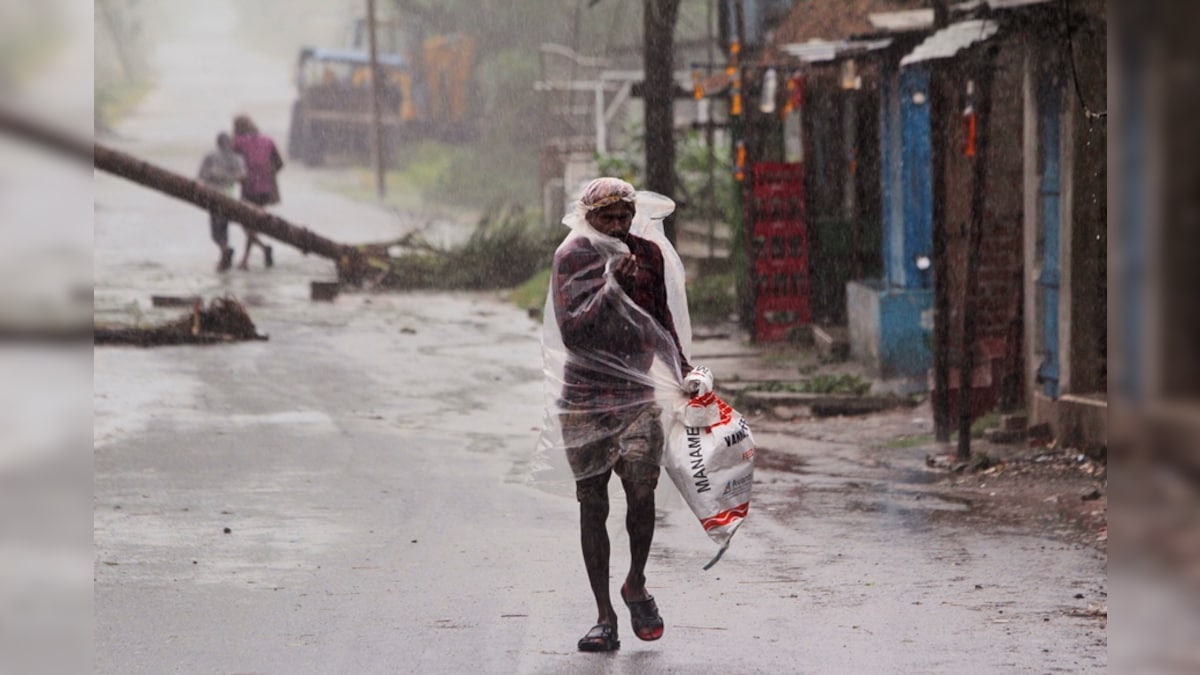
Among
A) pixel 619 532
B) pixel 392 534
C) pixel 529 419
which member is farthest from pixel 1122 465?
pixel 529 419

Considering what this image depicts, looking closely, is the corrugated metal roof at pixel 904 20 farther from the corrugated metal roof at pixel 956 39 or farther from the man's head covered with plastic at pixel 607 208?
the man's head covered with plastic at pixel 607 208

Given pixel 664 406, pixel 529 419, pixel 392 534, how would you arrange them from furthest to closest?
pixel 529 419, pixel 392 534, pixel 664 406

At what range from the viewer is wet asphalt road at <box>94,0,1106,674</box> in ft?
15.3

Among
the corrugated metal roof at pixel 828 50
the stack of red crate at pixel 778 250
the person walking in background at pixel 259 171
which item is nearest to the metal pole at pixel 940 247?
the corrugated metal roof at pixel 828 50

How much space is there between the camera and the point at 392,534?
6316 millimetres

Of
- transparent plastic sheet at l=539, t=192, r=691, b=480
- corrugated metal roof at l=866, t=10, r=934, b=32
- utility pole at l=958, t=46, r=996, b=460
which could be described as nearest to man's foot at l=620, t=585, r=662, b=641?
transparent plastic sheet at l=539, t=192, r=691, b=480

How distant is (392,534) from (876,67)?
6020 millimetres

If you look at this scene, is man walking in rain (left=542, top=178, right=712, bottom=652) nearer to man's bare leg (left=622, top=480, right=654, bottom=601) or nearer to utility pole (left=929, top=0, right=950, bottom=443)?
man's bare leg (left=622, top=480, right=654, bottom=601)

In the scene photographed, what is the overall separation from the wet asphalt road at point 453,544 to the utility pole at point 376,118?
216cm

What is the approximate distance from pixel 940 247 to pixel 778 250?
3696 millimetres

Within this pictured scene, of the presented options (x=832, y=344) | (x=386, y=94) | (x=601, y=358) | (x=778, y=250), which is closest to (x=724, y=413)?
(x=601, y=358)

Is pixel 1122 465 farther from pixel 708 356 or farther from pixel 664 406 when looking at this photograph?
pixel 708 356

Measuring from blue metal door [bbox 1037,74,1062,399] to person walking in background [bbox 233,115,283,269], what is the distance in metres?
6.95

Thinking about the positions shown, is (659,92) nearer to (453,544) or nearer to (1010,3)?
(1010,3)
